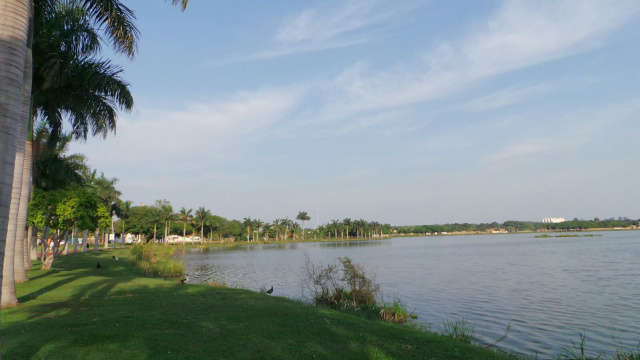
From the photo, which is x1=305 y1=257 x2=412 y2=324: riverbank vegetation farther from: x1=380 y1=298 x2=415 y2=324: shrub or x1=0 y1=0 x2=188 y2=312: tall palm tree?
x1=0 y1=0 x2=188 y2=312: tall palm tree

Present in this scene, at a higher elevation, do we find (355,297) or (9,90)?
(9,90)

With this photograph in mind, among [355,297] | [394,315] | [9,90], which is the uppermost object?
[9,90]

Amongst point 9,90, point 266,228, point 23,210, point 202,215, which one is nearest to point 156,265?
point 23,210

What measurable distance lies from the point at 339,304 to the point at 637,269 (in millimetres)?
33767

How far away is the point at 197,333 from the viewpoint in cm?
1031

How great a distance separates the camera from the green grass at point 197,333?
862 centimetres

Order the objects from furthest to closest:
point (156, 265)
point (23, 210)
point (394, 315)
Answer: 1. point (156, 265)
2. point (23, 210)
3. point (394, 315)

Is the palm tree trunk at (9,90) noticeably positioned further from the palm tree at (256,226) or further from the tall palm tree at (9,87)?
the palm tree at (256,226)

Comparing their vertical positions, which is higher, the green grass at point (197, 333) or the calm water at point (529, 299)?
the green grass at point (197, 333)

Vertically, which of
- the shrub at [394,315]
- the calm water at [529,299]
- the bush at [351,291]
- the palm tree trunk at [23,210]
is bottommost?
the calm water at [529,299]

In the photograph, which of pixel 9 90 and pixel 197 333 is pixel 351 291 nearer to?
pixel 197 333

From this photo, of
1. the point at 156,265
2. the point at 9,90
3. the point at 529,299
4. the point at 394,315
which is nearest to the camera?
the point at 9,90

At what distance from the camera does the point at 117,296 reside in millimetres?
16750

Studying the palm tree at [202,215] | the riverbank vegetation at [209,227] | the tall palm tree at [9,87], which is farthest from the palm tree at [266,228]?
the tall palm tree at [9,87]
